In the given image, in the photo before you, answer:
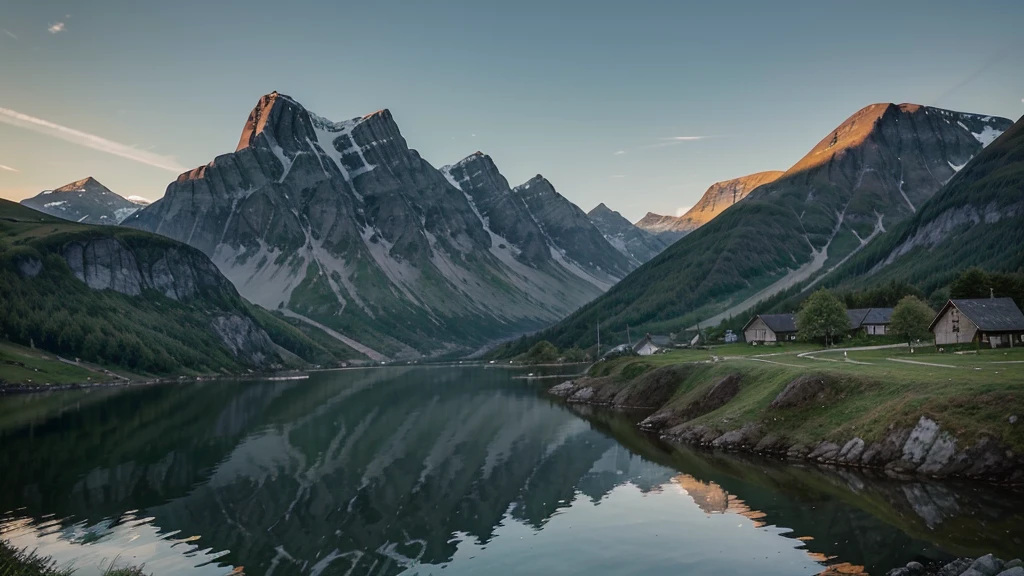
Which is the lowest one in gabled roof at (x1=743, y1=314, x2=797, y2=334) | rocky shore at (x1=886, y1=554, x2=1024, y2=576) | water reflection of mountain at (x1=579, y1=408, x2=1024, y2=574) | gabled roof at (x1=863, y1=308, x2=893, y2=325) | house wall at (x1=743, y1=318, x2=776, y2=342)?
water reflection of mountain at (x1=579, y1=408, x2=1024, y2=574)

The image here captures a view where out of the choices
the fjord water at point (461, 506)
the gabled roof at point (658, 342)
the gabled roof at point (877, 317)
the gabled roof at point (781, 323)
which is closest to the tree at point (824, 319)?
the gabled roof at point (877, 317)

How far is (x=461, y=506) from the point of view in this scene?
50.9m

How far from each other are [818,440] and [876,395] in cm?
607

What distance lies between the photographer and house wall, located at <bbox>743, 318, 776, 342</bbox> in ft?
471

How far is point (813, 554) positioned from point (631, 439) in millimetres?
42183

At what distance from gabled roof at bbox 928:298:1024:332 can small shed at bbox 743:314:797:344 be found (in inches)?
2167

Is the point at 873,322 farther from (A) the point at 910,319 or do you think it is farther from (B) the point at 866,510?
(B) the point at 866,510

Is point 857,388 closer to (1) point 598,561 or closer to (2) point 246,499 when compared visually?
(1) point 598,561

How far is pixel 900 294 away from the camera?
143500 mm

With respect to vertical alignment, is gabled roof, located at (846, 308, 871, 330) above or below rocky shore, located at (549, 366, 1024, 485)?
above

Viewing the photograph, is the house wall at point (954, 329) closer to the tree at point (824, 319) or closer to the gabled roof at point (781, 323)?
the tree at point (824, 319)

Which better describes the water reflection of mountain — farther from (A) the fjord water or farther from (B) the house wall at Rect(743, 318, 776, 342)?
(B) the house wall at Rect(743, 318, 776, 342)

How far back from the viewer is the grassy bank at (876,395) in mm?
47875

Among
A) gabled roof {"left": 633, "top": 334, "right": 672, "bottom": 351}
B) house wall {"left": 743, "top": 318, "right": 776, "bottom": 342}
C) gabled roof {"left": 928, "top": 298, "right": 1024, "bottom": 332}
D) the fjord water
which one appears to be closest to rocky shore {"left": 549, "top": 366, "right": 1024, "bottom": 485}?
the fjord water
